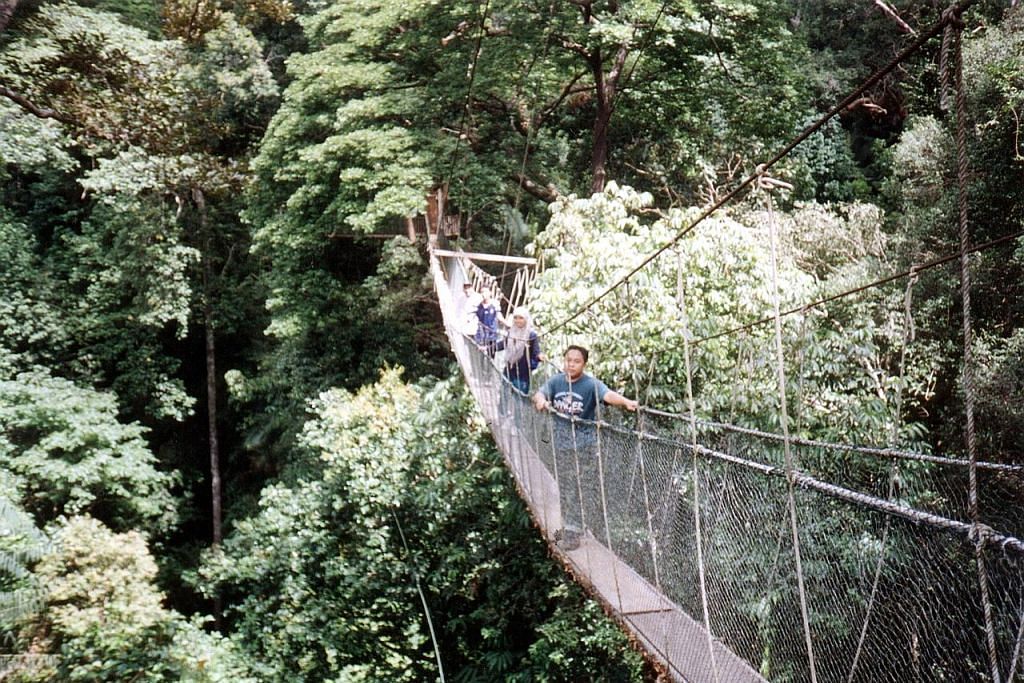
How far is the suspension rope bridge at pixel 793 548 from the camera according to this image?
1380 mm

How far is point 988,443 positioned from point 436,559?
310 centimetres

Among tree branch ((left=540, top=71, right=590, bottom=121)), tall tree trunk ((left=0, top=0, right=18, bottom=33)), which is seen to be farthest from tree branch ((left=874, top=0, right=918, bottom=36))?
tall tree trunk ((left=0, top=0, right=18, bottom=33))

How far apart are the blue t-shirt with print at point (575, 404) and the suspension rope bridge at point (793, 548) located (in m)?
0.02

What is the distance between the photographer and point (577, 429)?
2637mm

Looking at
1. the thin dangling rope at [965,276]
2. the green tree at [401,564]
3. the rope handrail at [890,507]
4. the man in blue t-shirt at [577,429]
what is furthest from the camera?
the green tree at [401,564]

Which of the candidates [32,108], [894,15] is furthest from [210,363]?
[894,15]

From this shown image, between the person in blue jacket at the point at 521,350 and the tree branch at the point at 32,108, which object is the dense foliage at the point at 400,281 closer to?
the tree branch at the point at 32,108

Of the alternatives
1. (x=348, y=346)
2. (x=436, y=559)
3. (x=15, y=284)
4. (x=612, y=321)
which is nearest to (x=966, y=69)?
(x=612, y=321)

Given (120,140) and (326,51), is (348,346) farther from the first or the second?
(120,140)

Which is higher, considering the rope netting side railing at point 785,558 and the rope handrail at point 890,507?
the rope handrail at point 890,507

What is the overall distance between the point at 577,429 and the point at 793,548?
85 cm

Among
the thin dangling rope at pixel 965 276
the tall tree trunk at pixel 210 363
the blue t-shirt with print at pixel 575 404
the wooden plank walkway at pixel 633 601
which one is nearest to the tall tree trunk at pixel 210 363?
the tall tree trunk at pixel 210 363

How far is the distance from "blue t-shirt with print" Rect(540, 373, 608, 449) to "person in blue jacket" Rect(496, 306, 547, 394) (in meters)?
0.64

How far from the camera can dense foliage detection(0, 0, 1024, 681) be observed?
4094 mm
